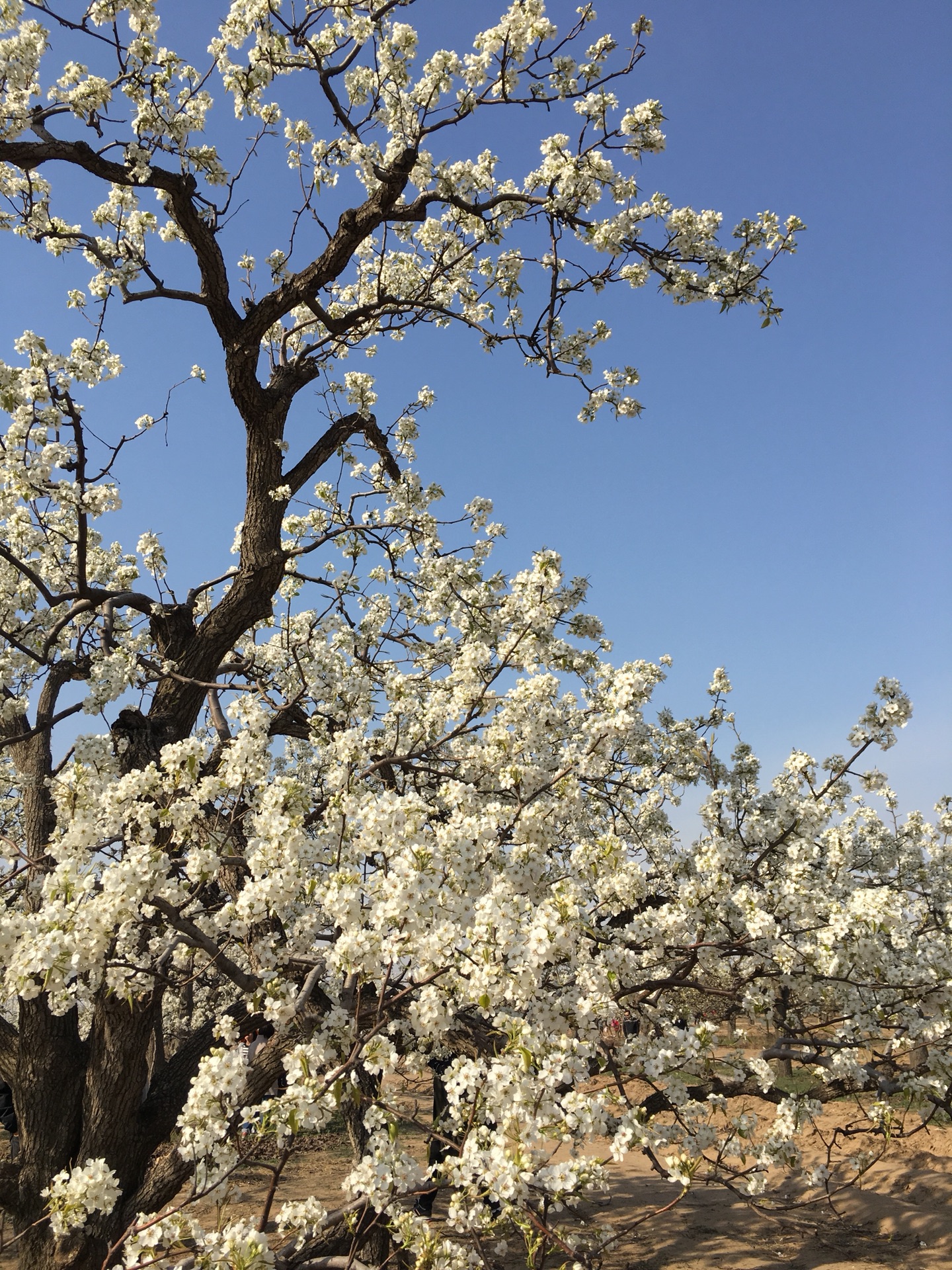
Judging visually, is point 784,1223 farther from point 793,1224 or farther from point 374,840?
point 374,840

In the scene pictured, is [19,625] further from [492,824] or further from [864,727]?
[864,727]

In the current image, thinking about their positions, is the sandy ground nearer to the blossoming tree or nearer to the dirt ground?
→ the dirt ground

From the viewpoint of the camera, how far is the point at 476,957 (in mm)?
3254

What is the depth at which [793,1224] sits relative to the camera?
6.89 metres

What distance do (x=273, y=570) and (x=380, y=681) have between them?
1.54 m

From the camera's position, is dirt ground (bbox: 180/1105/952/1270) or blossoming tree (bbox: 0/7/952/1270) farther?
dirt ground (bbox: 180/1105/952/1270)

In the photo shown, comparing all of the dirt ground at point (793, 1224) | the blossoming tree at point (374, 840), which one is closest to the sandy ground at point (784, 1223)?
the dirt ground at point (793, 1224)

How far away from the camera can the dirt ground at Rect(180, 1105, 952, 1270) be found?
8.71 m

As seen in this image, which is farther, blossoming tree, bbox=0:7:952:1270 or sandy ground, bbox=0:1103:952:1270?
sandy ground, bbox=0:1103:952:1270

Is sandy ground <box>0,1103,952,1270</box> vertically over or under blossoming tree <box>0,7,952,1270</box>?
under

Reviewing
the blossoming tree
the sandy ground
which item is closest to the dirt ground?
the sandy ground

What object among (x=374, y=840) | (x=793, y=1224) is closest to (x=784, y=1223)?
(x=793, y=1224)

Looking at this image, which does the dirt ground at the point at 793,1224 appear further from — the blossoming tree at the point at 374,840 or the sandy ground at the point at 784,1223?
the blossoming tree at the point at 374,840

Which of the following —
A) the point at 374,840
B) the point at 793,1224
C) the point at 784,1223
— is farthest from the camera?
the point at 784,1223
